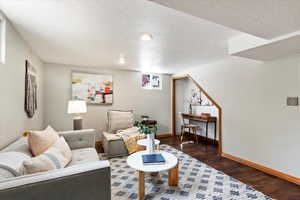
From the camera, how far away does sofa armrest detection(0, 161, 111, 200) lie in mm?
875

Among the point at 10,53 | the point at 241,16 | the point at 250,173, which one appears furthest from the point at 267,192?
the point at 10,53

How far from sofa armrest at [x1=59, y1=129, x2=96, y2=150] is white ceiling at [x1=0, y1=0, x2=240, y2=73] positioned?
1.50 meters

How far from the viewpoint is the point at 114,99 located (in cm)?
411

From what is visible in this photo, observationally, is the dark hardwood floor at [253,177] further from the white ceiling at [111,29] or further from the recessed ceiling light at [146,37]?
the recessed ceiling light at [146,37]

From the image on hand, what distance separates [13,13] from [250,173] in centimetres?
394

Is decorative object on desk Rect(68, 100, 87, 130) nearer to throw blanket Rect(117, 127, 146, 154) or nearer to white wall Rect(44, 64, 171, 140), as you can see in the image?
white wall Rect(44, 64, 171, 140)

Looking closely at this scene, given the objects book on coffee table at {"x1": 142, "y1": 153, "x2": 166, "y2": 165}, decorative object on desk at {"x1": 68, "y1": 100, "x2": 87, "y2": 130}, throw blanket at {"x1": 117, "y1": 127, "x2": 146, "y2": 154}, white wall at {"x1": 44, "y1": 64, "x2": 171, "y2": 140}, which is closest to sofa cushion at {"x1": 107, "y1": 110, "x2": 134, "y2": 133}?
throw blanket at {"x1": 117, "y1": 127, "x2": 146, "y2": 154}

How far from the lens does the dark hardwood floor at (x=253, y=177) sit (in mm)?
1918

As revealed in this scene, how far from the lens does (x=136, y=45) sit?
2297 mm

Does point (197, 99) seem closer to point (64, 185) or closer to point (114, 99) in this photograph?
point (114, 99)

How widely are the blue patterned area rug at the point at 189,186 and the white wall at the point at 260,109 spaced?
2.73 ft

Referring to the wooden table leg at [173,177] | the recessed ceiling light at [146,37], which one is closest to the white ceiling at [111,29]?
the recessed ceiling light at [146,37]

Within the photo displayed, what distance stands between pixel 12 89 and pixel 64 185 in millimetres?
1488

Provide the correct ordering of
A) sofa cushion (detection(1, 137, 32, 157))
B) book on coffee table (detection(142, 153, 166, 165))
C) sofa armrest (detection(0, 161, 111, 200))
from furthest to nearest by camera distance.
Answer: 1. book on coffee table (detection(142, 153, 166, 165))
2. sofa cushion (detection(1, 137, 32, 157))
3. sofa armrest (detection(0, 161, 111, 200))
